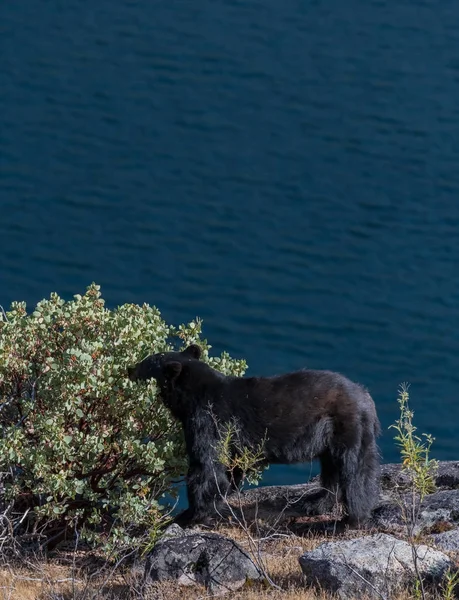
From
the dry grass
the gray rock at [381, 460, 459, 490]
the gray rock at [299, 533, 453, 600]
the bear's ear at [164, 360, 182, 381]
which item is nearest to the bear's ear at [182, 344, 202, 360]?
the bear's ear at [164, 360, 182, 381]

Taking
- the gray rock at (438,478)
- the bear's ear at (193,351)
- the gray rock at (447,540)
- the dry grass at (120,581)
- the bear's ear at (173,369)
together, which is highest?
the bear's ear at (193,351)

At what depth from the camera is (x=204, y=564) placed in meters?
7.95

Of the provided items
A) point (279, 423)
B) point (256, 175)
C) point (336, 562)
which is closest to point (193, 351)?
point (279, 423)

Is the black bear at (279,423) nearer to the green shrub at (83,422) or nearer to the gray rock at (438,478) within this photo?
the green shrub at (83,422)

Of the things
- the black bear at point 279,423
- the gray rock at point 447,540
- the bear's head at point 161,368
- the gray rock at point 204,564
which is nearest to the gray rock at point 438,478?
the black bear at point 279,423

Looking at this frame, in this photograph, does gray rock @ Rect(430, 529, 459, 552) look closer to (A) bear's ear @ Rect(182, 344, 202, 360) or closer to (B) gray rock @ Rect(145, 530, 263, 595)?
Result: (B) gray rock @ Rect(145, 530, 263, 595)

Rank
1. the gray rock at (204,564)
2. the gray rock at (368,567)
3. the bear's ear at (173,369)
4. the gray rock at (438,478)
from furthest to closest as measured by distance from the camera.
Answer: the gray rock at (438,478) < the bear's ear at (173,369) < the gray rock at (204,564) < the gray rock at (368,567)

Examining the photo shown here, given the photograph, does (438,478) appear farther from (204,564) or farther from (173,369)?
(204,564)

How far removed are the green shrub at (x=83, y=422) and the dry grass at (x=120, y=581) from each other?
31 centimetres

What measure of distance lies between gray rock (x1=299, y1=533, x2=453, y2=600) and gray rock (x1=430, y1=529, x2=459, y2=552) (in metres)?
0.54

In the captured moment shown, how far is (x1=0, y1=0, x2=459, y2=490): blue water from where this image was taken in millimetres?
18859

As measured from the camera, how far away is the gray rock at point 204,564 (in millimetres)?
7859

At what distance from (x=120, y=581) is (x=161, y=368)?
1.75 metres

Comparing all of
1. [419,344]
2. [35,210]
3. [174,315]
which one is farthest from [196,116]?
[419,344]
